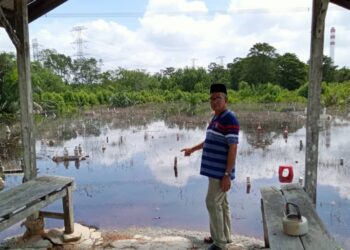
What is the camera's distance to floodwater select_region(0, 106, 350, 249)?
707 cm

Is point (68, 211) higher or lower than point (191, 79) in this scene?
lower

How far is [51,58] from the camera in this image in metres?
49.0

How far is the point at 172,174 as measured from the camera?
409 inches

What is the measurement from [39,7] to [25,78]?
3.16 ft

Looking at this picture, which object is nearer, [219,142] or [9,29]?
[219,142]

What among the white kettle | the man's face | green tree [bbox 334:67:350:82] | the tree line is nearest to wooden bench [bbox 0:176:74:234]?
the man's face

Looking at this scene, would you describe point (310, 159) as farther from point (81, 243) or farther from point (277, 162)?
point (277, 162)

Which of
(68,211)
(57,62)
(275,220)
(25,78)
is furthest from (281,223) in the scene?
(57,62)

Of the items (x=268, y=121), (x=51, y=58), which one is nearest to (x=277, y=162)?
(x=268, y=121)

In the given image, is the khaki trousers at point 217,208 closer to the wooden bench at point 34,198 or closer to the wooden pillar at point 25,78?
the wooden bench at point 34,198

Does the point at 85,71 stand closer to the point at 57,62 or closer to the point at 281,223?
the point at 57,62

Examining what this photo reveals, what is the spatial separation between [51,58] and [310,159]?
49457 mm

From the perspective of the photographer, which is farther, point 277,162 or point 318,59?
point 277,162

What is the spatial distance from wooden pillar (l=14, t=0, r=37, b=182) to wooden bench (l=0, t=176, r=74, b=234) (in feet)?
1.18
